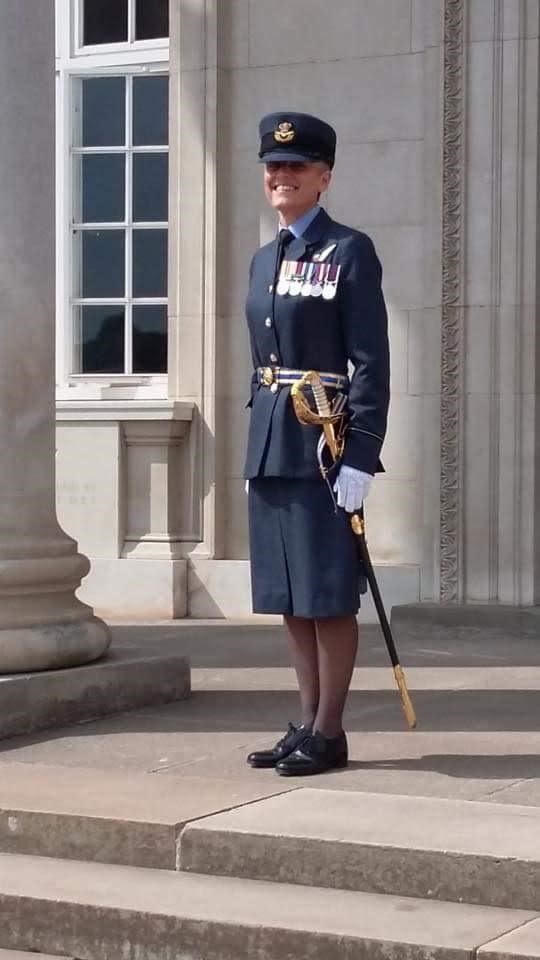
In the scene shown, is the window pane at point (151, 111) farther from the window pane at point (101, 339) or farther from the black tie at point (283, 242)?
the black tie at point (283, 242)

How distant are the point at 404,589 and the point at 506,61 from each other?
2.68 meters

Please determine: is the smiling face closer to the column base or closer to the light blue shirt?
the light blue shirt

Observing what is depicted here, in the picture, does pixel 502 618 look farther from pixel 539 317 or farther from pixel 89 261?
pixel 89 261

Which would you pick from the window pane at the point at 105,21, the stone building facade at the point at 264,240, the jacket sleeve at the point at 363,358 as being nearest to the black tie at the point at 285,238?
the jacket sleeve at the point at 363,358

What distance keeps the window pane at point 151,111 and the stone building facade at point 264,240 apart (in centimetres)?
2

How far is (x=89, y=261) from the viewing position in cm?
1099

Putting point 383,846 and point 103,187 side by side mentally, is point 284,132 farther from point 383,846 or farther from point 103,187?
point 103,187

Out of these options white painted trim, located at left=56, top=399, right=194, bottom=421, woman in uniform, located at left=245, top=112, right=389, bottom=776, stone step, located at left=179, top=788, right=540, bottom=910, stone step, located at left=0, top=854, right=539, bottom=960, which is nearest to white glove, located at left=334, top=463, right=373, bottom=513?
woman in uniform, located at left=245, top=112, right=389, bottom=776

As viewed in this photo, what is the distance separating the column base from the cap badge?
6.76ft

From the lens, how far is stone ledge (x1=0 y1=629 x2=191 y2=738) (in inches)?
254

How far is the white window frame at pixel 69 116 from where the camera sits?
424 inches

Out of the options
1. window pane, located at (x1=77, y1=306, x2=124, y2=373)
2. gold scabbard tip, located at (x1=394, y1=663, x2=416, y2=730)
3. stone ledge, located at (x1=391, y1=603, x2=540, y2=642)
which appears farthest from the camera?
window pane, located at (x1=77, y1=306, x2=124, y2=373)

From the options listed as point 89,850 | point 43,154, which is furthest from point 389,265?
point 89,850

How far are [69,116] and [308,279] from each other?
5.66 m
